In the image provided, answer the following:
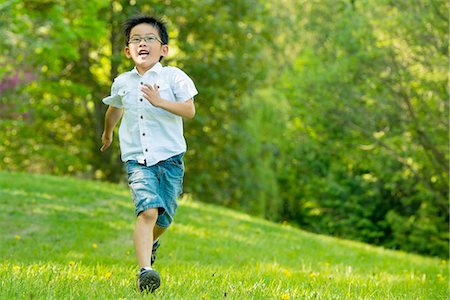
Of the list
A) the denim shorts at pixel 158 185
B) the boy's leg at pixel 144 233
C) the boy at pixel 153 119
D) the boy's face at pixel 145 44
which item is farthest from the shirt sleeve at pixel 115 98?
the boy's leg at pixel 144 233

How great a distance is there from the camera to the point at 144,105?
15.3 feet

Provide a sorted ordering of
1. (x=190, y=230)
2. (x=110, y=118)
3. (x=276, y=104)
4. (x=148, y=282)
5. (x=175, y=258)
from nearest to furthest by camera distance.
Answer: (x=148, y=282) → (x=110, y=118) → (x=175, y=258) → (x=190, y=230) → (x=276, y=104)

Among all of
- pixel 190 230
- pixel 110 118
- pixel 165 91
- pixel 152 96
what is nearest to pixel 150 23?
pixel 165 91

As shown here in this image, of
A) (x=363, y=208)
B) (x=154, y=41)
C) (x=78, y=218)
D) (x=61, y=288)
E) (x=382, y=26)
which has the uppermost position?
(x=382, y=26)

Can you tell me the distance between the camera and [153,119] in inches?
183

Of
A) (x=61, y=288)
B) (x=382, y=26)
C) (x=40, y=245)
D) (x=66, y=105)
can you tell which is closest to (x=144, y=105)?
(x=61, y=288)

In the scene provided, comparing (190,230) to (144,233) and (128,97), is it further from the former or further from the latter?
(144,233)

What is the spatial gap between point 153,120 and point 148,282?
1171 mm


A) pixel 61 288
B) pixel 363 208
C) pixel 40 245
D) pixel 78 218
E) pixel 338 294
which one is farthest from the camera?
pixel 363 208

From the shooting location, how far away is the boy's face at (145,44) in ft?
15.5

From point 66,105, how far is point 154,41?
1564cm

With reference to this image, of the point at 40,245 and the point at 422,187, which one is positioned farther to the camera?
the point at 422,187

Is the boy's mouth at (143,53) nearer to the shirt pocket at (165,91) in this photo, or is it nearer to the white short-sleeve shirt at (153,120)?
the white short-sleeve shirt at (153,120)

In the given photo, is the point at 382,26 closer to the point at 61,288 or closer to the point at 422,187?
the point at 422,187
